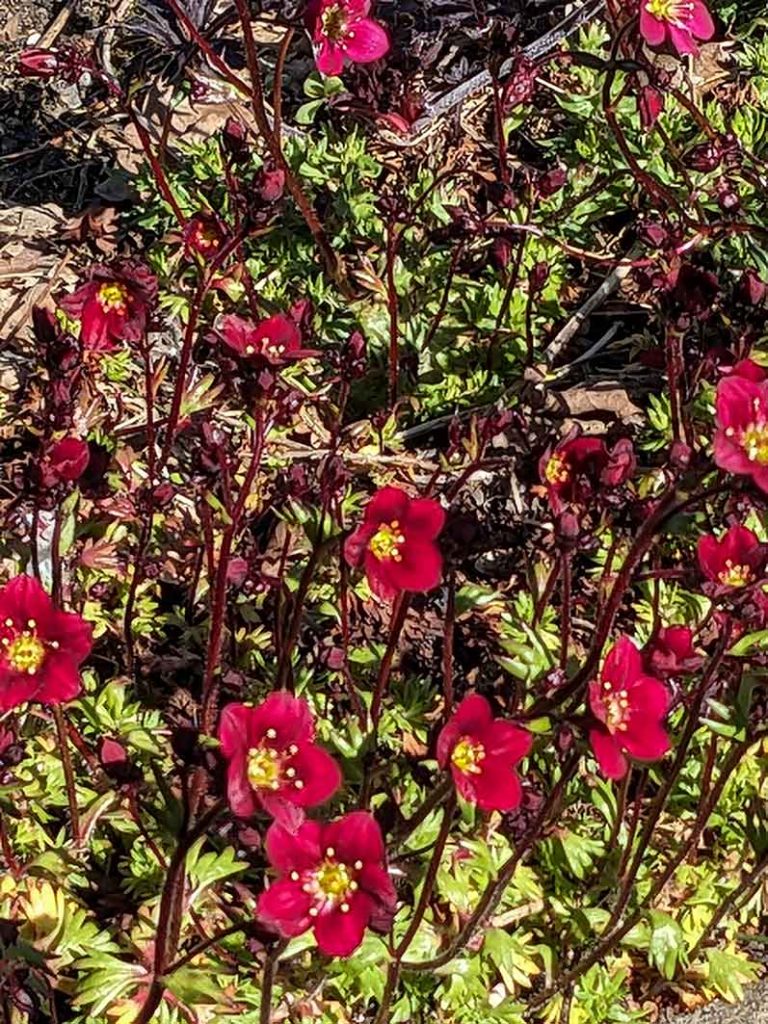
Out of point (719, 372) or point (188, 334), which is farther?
point (719, 372)

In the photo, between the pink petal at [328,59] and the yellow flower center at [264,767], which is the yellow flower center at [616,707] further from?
the pink petal at [328,59]

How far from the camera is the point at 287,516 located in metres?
2.77

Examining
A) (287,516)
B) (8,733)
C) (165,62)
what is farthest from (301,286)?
(8,733)

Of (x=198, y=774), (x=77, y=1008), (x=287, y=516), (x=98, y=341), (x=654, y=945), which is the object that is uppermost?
(x=98, y=341)

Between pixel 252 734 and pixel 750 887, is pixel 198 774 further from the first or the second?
pixel 750 887

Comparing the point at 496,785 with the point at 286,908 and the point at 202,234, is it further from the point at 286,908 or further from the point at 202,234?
the point at 202,234

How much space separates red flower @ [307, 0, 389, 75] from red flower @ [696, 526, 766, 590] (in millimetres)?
1650

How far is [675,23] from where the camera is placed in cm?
363

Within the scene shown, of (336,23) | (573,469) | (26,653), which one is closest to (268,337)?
(573,469)

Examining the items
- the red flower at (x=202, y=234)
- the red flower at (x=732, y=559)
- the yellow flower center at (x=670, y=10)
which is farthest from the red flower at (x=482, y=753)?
the yellow flower center at (x=670, y=10)

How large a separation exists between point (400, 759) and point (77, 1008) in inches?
35.9

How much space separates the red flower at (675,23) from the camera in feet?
11.3

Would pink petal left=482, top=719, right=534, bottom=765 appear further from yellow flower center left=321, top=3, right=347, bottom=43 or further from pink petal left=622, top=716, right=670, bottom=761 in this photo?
yellow flower center left=321, top=3, right=347, bottom=43

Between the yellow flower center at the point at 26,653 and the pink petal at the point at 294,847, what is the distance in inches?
22.0
